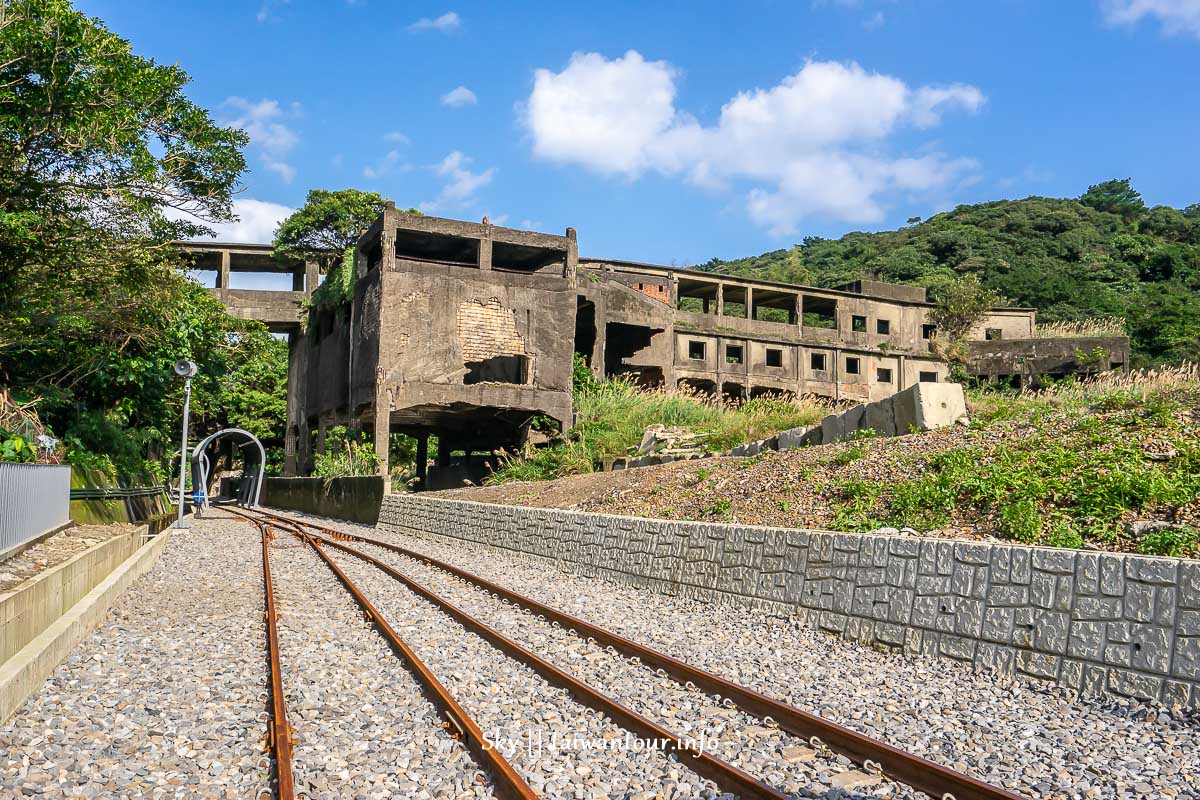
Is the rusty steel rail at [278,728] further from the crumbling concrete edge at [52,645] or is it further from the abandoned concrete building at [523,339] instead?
the abandoned concrete building at [523,339]

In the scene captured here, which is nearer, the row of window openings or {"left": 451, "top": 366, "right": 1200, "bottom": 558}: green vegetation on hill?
{"left": 451, "top": 366, "right": 1200, "bottom": 558}: green vegetation on hill

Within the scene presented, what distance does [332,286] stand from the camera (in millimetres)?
33719

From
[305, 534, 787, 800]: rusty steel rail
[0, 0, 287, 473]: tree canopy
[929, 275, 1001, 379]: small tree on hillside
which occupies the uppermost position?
[929, 275, 1001, 379]: small tree on hillside

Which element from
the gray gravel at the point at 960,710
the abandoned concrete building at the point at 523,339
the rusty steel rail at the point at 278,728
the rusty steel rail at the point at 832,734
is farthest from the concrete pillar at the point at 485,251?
the rusty steel rail at the point at 832,734

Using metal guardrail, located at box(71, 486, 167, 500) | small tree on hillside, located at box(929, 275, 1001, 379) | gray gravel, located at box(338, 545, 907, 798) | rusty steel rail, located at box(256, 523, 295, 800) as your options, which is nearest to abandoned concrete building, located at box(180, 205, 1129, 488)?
small tree on hillside, located at box(929, 275, 1001, 379)

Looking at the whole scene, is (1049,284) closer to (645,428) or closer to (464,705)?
(645,428)

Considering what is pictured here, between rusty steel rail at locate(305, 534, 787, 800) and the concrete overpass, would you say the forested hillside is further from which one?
rusty steel rail at locate(305, 534, 787, 800)

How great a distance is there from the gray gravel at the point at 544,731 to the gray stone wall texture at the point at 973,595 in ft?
9.76

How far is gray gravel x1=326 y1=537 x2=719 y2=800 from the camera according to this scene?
15.5ft

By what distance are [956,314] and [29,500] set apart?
4523cm

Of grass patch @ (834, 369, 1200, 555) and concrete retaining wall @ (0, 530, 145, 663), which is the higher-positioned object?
grass patch @ (834, 369, 1200, 555)

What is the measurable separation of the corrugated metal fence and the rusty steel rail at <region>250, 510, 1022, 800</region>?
5.61 m

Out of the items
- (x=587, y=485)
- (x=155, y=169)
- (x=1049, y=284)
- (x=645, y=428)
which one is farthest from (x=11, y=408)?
(x=1049, y=284)

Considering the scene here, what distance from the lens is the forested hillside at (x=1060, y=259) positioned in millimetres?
59959
